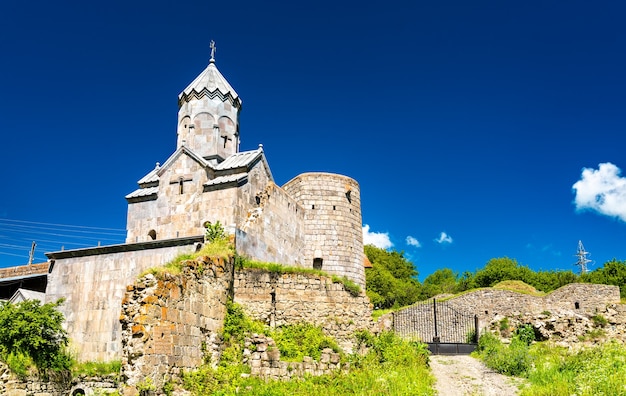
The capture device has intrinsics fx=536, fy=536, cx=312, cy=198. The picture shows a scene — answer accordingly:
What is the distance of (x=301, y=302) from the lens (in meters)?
16.1

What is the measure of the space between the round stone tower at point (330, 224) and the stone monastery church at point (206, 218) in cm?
4

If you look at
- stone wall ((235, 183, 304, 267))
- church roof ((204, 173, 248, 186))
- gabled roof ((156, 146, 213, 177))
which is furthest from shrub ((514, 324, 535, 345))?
Answer: gabled roof ((156, 146, 213, 177))

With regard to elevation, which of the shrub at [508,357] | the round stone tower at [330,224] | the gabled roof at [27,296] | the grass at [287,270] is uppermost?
the round stone tower at [330,224]

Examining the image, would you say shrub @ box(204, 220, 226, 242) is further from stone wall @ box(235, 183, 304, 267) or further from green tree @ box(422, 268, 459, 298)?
green tree @ box(422, 268, 459, 298)

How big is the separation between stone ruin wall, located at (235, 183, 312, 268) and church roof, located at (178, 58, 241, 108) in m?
5.60

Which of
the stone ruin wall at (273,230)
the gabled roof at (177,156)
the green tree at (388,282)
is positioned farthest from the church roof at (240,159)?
the green tree at (388,282)

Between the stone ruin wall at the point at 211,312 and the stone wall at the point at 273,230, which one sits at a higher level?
the stone wall at the point at 273,230

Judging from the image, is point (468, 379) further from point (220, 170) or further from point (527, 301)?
point (527, 301)

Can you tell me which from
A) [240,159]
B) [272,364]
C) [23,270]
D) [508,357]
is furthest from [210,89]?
[508,357]

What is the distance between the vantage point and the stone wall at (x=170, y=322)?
11367 mm

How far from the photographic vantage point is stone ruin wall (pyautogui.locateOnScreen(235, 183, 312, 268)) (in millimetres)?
18359

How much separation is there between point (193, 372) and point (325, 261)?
10188 mm

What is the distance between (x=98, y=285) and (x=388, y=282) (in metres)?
27.5

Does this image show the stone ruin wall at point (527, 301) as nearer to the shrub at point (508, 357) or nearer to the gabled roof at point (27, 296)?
the shrub at point (508, 357)
